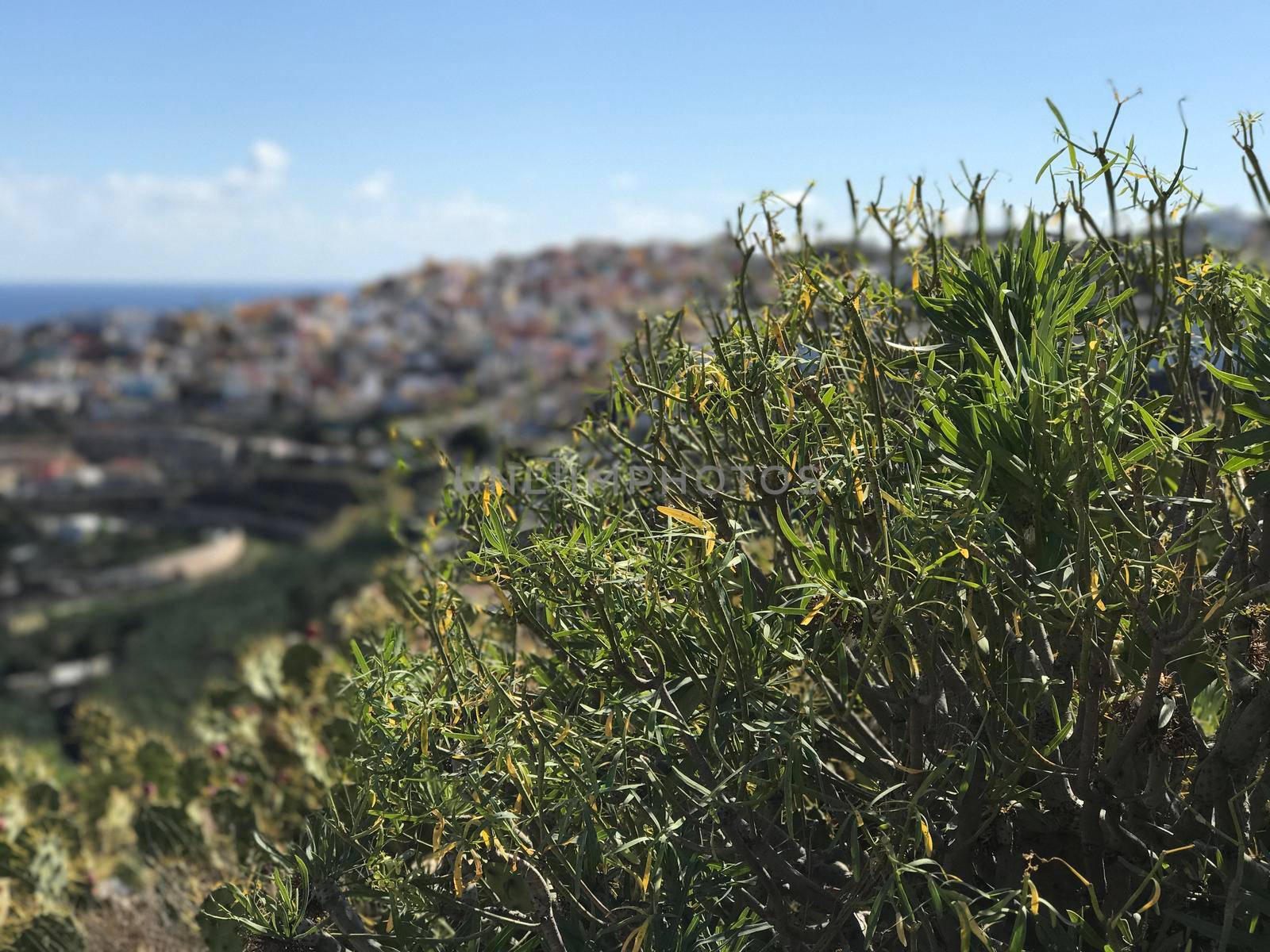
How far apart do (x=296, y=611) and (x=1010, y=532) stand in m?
26.6

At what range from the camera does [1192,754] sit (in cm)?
196

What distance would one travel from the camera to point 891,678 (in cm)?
183

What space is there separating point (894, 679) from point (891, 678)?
2cm

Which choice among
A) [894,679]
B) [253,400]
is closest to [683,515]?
[894,679]

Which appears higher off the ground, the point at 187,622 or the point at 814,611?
the point at 814,611

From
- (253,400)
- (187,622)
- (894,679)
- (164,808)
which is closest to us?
(894,679)

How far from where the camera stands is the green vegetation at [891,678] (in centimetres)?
164

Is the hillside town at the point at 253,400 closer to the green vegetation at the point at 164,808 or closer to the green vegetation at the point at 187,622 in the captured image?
the green vegetation at the point at 187,622

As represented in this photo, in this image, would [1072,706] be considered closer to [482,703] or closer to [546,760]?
[546,760]

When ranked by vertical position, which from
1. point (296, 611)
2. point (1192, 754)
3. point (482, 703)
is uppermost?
point (482, 703)

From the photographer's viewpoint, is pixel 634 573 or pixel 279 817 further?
pixel 279 817

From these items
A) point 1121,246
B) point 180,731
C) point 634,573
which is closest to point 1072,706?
point 634,573

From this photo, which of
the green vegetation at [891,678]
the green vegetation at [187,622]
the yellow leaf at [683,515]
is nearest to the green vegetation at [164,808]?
the green vegetation at [891,678]

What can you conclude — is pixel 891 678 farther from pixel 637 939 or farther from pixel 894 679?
pixel 637 939
